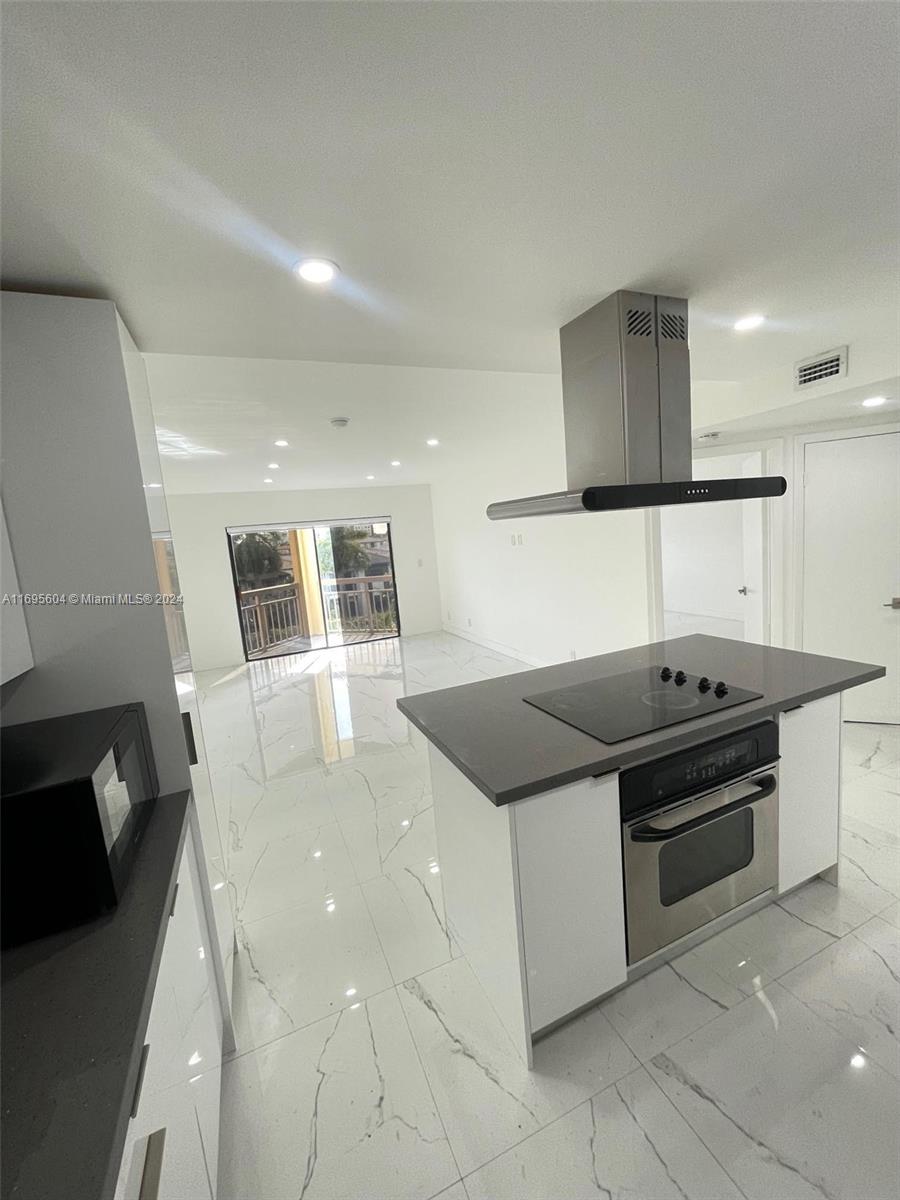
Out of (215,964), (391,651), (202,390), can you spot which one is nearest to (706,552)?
(391,651)

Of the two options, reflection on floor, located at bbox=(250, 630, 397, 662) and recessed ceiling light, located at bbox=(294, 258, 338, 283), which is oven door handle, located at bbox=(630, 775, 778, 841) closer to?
recessed ceiling light, located at bbox=(294, 258, 338, 283)

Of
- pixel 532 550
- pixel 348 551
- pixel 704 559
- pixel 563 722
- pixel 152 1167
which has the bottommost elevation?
pixel 152 1167

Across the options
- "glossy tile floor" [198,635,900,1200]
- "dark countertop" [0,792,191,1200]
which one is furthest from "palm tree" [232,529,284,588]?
"dark countertop" [0,792,191,1200]

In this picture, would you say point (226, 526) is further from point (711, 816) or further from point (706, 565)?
point (706, 565)

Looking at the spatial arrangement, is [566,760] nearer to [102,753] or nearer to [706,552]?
[102,753]

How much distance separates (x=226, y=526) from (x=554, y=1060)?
6576 mm

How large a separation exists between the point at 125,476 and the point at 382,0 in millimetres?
1119

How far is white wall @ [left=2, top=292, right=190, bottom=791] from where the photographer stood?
121 cm

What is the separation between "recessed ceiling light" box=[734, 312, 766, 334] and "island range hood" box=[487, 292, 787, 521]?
429 mm

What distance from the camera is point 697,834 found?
1.63 m

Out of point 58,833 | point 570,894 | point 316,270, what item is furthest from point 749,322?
point 58,833

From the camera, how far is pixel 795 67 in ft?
2.69

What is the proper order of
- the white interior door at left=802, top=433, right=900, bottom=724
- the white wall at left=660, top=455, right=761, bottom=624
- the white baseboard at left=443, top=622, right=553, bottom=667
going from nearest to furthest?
1. the white interior door at left=802, top=433, right=900, bottom=724
2. the white baseboard at left=443, top=622, right=553, bottom=667
3. the white wall at left=660, top=455, right=761, bottom=624

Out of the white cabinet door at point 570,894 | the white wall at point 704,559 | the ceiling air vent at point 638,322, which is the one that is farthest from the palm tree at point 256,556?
the white cabinet door at point 570,894
